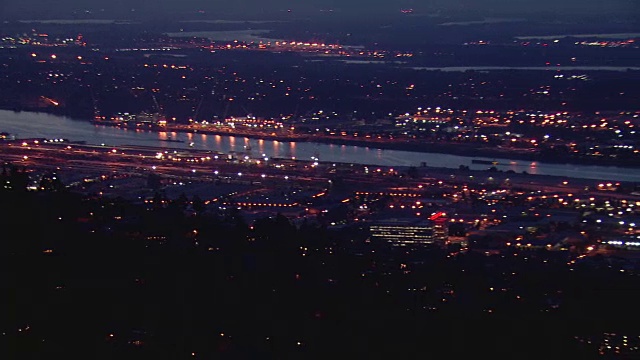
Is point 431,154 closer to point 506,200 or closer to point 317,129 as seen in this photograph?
point 317,129

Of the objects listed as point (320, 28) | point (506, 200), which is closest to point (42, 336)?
point (506, 200)

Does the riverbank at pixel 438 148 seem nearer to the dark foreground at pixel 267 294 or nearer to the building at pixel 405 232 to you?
the building at pixel 405 232

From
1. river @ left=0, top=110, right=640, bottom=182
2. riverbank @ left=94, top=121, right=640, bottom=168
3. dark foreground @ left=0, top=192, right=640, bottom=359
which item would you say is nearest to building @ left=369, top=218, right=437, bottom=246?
dark foreground @ left=0, top=192, right=640, bottom=359

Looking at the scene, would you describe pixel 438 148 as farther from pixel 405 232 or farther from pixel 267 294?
pixel 267 294

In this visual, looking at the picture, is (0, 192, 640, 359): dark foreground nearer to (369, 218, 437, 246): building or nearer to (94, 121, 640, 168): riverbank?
(369, 218, 437, 246): building

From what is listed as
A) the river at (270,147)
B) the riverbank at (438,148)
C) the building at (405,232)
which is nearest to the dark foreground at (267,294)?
the building at (405,232)

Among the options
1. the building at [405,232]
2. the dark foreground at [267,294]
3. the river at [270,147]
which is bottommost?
the river at [270,147]
